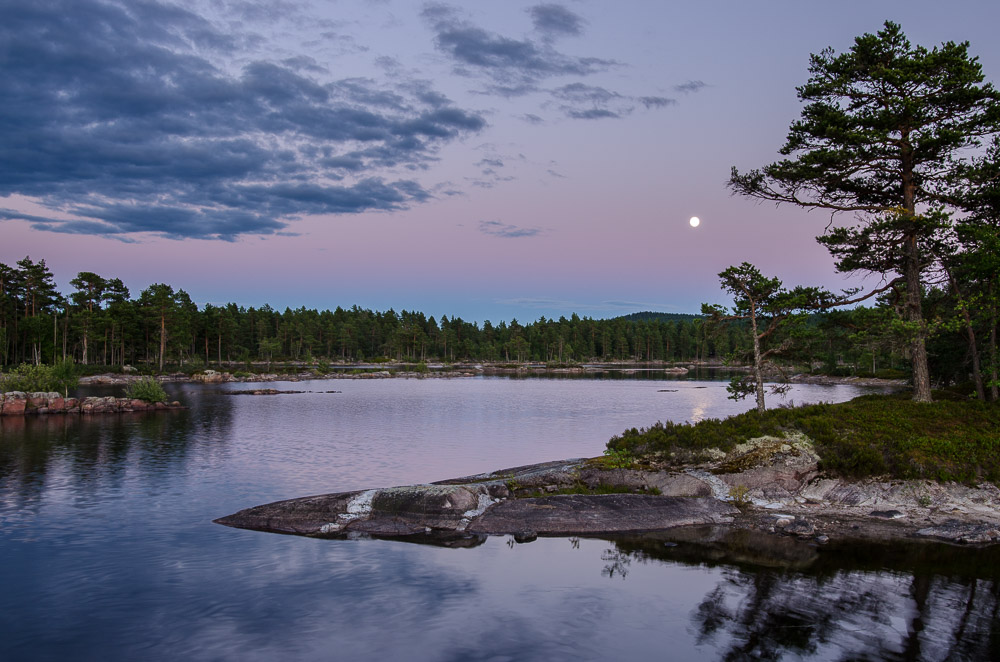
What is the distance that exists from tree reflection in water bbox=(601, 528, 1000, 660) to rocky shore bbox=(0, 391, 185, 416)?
57475mm

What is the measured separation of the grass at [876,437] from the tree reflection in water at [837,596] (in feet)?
16.2

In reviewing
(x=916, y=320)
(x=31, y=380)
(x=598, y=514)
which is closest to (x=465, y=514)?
(x=598, y=514)

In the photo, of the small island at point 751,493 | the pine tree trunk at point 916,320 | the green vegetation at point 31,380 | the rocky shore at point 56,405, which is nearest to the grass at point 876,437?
the small island at point 751,493

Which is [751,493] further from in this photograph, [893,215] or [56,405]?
[56,405]

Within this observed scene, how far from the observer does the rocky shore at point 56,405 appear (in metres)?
53.7

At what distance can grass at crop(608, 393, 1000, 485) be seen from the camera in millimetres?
21156

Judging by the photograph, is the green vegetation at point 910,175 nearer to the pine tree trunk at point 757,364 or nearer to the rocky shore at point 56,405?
the pine tree trunk at point 757,364

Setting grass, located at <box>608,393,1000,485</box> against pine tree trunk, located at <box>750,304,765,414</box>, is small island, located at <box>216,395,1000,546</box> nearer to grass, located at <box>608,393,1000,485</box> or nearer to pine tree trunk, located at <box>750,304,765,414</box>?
grass, located at <box>608,393,1000,485</box>

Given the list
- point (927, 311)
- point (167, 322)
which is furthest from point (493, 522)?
point (167, 322)

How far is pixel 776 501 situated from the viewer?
21656 mm

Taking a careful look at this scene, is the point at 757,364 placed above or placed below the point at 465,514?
above

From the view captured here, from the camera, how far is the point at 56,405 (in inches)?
2221

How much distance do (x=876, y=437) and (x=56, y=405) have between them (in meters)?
66.9

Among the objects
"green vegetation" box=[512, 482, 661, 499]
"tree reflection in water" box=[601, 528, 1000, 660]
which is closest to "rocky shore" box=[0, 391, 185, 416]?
"green vegetation" box=[512, 482, 661, 499]
